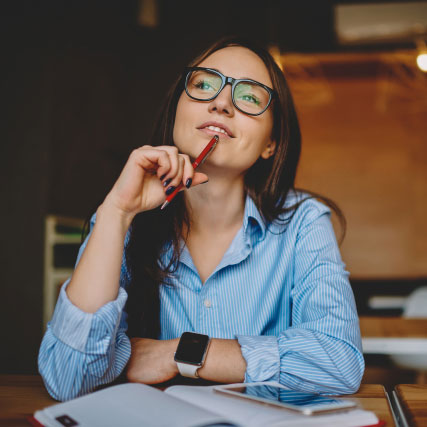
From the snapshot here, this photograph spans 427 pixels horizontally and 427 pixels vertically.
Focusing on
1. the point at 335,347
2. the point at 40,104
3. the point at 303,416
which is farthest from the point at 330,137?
the point at 303,416

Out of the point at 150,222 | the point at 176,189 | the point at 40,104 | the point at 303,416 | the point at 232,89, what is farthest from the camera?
the point at 40,104

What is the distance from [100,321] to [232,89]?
2.35ft

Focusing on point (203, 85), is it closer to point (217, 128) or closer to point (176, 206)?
point (217, 128)

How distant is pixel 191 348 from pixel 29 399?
327mm

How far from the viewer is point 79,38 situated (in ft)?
11.6

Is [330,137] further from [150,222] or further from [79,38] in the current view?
[150,222]

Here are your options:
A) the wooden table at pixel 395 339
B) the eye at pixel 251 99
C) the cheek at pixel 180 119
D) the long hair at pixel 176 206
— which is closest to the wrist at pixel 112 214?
the long hair at pixel 176 206

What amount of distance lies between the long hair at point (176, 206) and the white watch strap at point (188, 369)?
339 mm

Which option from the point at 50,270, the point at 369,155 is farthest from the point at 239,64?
the point at 369,155

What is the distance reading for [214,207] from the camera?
150cm

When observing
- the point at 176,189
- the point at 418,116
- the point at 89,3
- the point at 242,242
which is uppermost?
the point at 89,3

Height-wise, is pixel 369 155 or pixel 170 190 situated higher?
pixel 369 155

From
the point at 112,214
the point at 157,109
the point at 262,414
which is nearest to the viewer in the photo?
the point at 262,414

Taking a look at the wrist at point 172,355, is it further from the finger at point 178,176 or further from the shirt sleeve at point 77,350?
the finger at point 178,176
